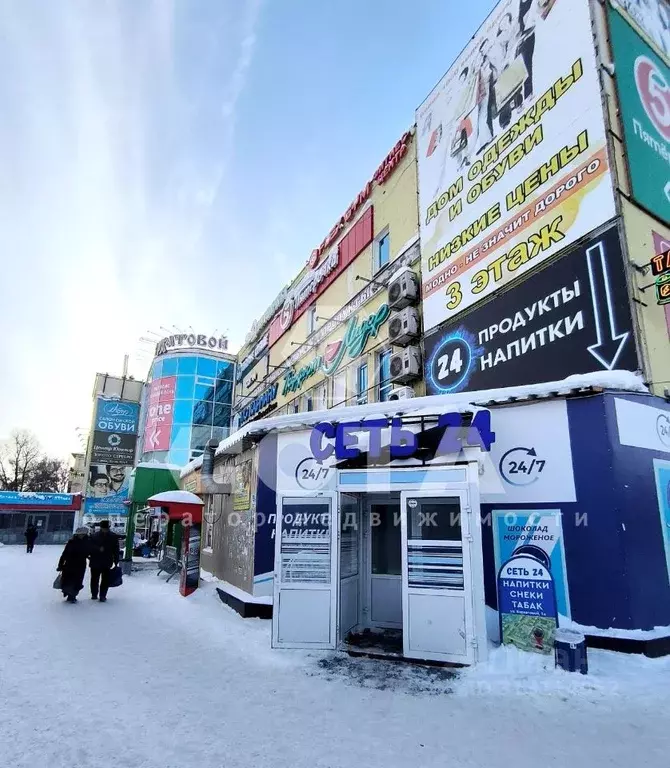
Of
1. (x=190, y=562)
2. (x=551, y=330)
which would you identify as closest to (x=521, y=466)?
(x=551, y=330)

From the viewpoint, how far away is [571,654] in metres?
5.36

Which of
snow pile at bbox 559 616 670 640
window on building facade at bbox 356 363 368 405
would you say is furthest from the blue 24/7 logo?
window on building facade at bbox 356 363 368 405

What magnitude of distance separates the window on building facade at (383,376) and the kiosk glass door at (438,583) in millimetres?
5974

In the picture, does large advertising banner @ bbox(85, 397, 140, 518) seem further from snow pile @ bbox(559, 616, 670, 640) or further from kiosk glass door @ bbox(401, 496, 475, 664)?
snow pile @ bbox(559, 616, 670, 640)

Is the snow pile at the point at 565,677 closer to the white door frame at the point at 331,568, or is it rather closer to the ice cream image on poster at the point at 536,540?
the ice cream image on poster at the point at 536,540

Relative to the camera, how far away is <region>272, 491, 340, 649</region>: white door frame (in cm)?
652

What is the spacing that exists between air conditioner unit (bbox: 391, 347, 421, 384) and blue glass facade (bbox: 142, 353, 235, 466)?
2804 cm

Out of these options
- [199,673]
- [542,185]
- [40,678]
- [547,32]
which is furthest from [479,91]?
[40,678]

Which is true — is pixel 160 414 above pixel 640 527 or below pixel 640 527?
above

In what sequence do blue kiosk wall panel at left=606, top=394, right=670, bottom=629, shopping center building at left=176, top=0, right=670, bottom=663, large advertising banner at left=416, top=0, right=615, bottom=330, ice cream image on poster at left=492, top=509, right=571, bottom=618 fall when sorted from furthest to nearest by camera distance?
large advertising banner at left=416, top=0, right=615, bottom=330
ice cream image on poster at left=492, top=509, right=571, bottom=618
shopping center building at left=176, top=0, right=670, bottom=663
blue kiosk wall panel at left=606, top=394, right=670, bottom=629

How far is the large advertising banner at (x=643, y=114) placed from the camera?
8117 mm

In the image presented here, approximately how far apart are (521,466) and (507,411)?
0.85 meters

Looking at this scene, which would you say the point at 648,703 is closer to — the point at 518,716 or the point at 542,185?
the point at 518,716

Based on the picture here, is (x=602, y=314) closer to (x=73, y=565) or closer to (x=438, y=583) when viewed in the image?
(x=438, y=583)
